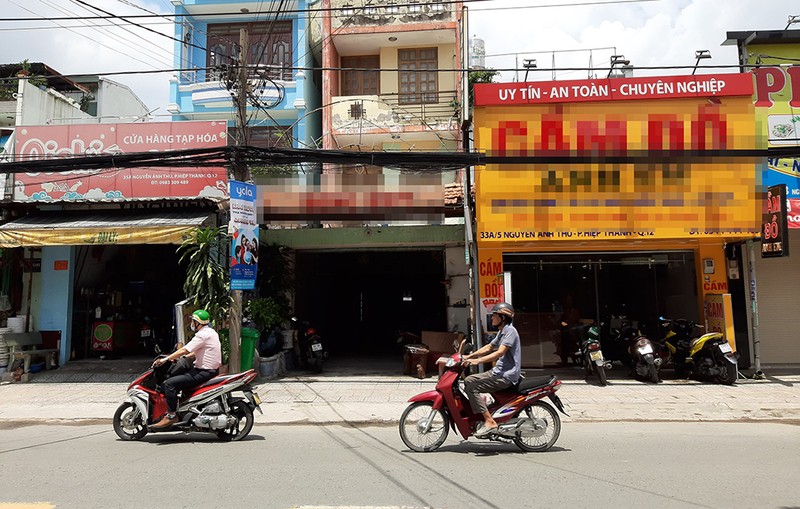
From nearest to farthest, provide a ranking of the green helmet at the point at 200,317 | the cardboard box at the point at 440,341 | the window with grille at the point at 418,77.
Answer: the green helmet at the point at 200,317 < the cardboard box at the point at 440,341 < the window with grille at the point at 418,77

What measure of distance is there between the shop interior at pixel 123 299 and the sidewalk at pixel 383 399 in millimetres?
1473

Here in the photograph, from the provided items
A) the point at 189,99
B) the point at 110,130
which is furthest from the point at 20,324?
the point at 189,99

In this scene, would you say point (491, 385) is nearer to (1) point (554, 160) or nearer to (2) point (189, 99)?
(1) point (554, 160)

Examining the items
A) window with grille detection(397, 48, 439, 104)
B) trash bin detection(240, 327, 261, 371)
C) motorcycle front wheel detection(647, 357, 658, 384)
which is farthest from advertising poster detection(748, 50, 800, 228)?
trash bin detection(240, 327, 261, 371)

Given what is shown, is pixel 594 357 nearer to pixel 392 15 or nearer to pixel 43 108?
pixel 392 15

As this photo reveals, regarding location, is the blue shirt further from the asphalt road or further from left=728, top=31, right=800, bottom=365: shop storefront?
left=728, top=31, right=800, bottom=365: shop storefront

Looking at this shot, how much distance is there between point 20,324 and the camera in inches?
494

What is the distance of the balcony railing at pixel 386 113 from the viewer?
705 inches

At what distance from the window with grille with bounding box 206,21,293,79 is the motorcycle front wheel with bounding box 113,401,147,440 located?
13.9 meters

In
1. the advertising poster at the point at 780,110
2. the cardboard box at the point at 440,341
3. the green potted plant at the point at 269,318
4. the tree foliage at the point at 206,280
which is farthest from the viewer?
the cardboard box at the point at 440,341

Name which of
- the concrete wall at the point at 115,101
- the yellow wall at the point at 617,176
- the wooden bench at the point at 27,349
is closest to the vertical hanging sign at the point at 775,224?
the yellow wall at the point at 617,176

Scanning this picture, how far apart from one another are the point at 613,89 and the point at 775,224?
3.98 m

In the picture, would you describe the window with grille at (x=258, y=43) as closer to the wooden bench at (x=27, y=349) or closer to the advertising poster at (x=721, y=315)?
the wooden bench at (x=27, y=349)

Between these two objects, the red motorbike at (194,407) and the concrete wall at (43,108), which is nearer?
the red motorbike at (194,407)
